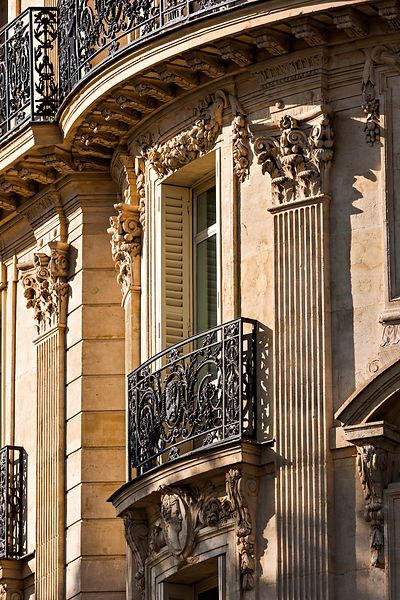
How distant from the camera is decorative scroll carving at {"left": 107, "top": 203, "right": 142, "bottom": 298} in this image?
24.7 meters

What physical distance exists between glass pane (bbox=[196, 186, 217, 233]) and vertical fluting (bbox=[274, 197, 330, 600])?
5.32 ft

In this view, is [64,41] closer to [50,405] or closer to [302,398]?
[50,405]

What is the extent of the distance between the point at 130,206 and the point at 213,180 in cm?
88

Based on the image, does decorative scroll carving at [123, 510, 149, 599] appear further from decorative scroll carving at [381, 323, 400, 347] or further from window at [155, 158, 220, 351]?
decorative scroll carving at [381, 323, 400, 347]

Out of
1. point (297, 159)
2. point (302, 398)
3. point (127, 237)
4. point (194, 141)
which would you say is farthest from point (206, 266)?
point (302, 398)

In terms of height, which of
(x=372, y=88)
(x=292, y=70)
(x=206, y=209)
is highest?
(x=292, y=70)

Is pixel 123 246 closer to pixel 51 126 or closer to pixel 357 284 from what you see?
pixel 51 126

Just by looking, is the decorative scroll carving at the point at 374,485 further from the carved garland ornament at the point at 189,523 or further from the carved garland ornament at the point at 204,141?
the carved garland ornament at the point at 204,141

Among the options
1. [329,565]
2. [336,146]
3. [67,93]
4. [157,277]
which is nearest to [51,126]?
[67,93]

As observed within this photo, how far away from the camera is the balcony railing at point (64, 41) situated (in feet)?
77.4

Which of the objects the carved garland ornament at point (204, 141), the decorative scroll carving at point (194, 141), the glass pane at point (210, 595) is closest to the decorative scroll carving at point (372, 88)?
the carved garland ornament at point (204, 141)

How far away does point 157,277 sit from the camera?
2417cm

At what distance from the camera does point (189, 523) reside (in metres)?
22.8

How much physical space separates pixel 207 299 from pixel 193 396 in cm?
145
